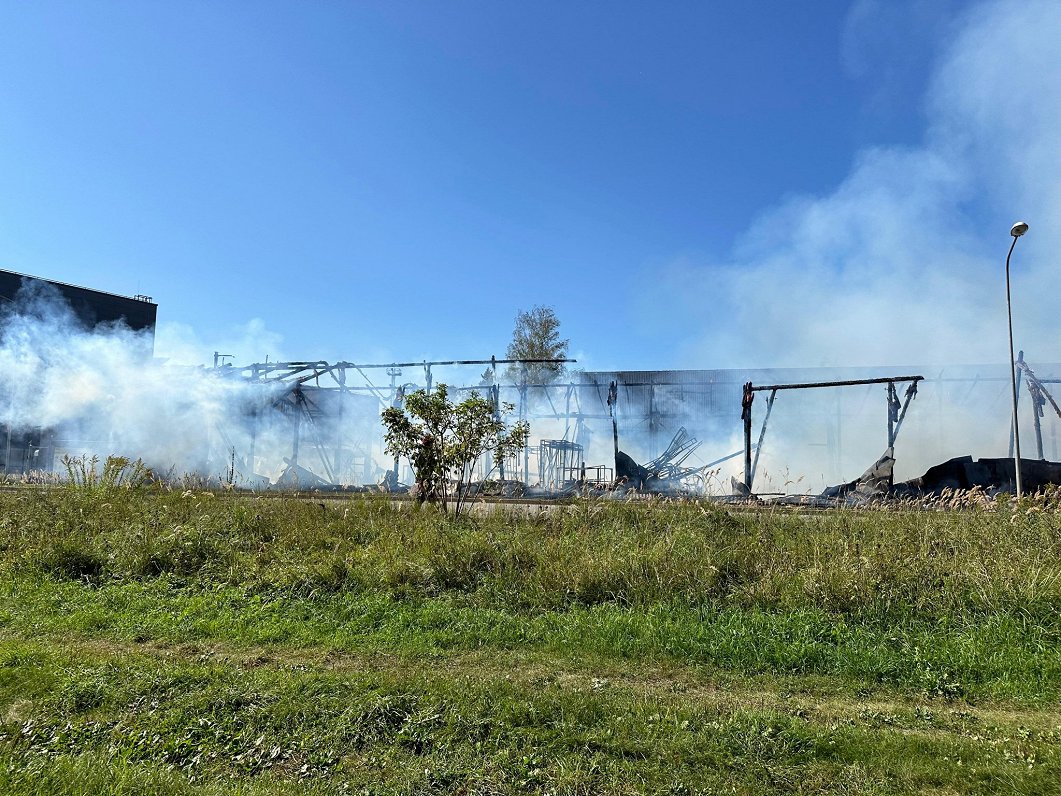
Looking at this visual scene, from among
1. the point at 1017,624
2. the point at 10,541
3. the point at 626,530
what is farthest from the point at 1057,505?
the point at 10,541

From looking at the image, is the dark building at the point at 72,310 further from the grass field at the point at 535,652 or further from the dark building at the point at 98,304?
the grass field at the point at 535,652

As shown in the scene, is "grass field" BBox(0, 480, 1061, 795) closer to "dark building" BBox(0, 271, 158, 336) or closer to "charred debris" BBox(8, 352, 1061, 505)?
"charred debris" BBox(8, 352, 1061, 505)

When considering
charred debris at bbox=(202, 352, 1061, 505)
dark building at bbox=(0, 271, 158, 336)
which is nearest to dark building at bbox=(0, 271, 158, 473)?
dark building at bbox=(0, 271, 158, 336)

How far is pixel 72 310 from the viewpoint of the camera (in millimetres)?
37250

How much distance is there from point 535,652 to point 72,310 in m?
41.1

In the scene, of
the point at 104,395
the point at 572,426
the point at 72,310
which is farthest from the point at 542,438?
the point at 72,310

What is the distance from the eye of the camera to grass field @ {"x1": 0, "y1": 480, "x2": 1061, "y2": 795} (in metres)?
3.61

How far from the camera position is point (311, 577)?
301 inches

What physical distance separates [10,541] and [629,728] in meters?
9.59

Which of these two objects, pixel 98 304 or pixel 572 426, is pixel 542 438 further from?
pixel 98 304

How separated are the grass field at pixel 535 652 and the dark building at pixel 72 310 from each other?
948 inches

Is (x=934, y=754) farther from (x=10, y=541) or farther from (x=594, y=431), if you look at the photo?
(x=594, y=431)

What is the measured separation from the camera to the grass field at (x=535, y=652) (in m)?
3.61

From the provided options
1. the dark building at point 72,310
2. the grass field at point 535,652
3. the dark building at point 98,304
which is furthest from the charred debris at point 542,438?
the grass field at point 535,652
